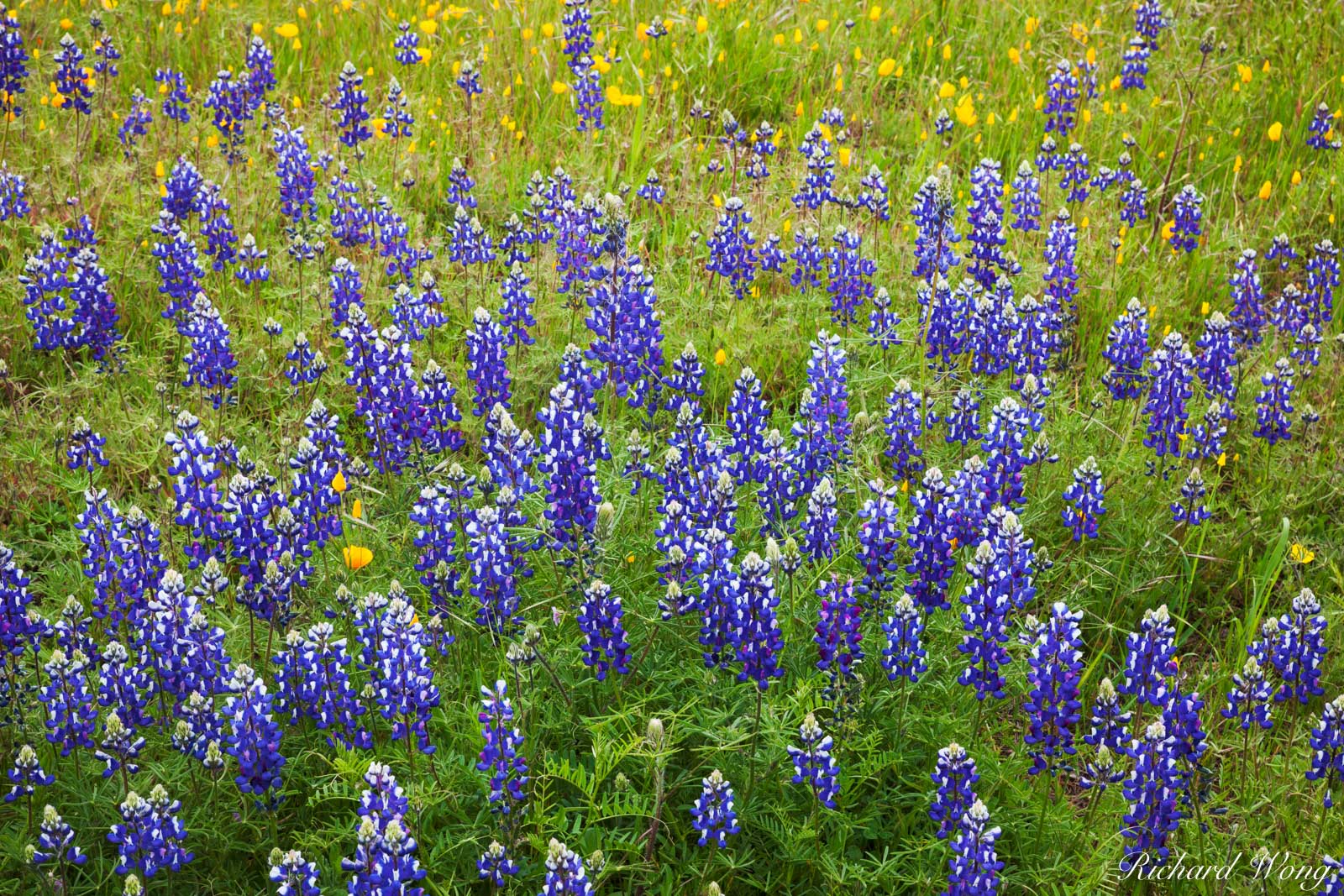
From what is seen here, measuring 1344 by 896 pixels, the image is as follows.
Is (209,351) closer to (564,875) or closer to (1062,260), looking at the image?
(564,875)

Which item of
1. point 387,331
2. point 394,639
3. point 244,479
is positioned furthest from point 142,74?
point 394,639

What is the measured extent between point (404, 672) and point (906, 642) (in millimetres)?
1254

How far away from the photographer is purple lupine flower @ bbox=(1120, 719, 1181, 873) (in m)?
2.92

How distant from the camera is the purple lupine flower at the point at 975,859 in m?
2.72

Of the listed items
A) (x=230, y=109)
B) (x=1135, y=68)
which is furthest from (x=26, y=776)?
(x=1135, y=68)

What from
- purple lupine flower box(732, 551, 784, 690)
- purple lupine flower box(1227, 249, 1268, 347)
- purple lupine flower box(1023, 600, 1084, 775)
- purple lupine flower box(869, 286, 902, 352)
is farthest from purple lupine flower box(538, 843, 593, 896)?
purple lupine flower box(1227, 249, 1268, 347)

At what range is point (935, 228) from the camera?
472 centimetres

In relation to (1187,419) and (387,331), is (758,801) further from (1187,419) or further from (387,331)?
(1187,419)

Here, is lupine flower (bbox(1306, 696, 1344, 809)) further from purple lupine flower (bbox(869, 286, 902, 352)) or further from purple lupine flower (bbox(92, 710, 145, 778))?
purple lupine flower (bbox(92, 710, 145, 778))

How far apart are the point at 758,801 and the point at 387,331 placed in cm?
181

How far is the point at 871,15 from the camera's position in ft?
24.5

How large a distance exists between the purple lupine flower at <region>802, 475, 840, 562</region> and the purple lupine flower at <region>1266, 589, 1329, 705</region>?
116cm

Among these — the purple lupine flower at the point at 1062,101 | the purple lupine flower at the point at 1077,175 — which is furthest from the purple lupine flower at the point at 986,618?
the purple lupine flower at the point at 1062,101

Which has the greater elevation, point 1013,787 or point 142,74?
point 142,74
